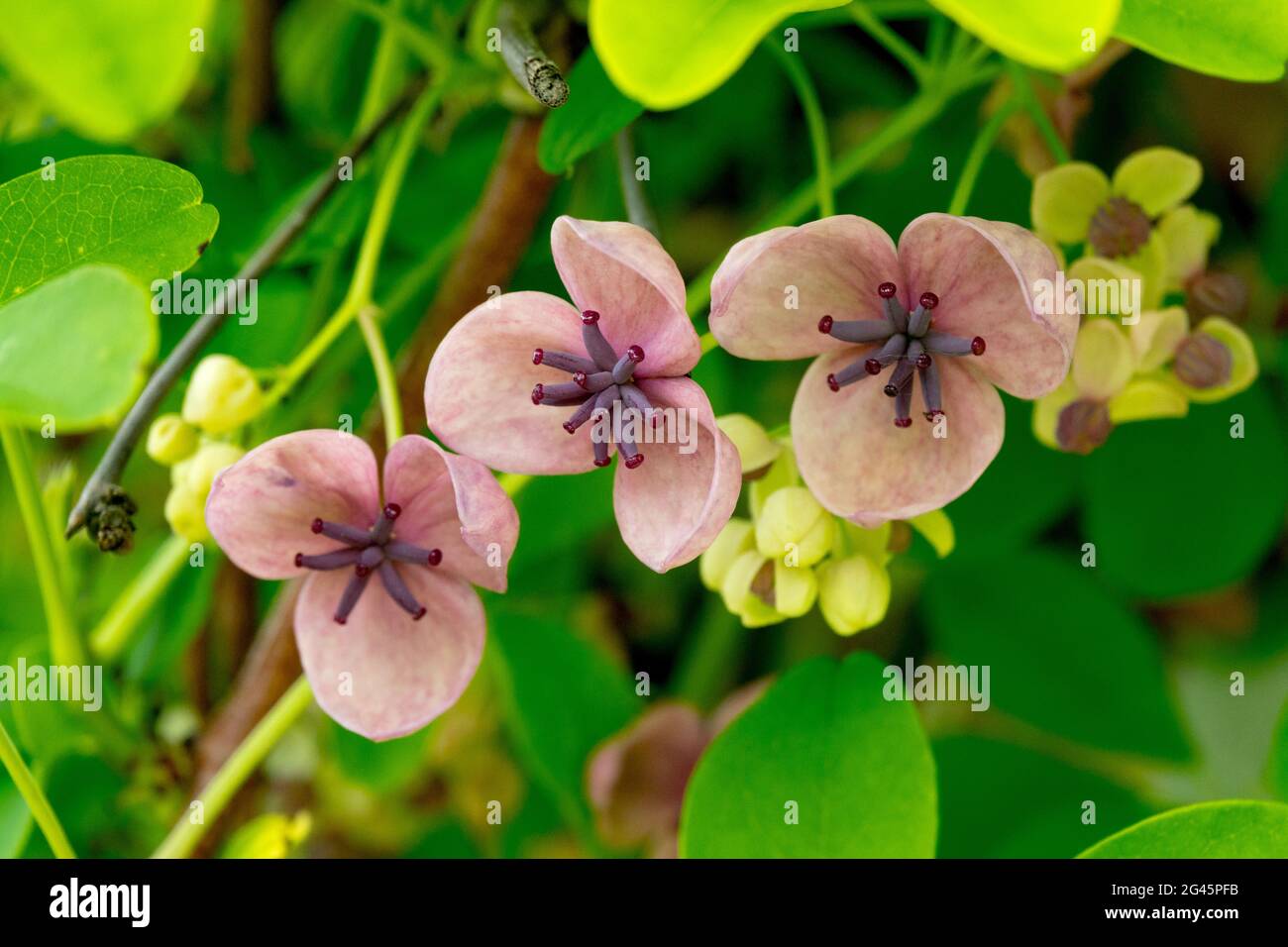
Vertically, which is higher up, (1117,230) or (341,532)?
(1117,230)

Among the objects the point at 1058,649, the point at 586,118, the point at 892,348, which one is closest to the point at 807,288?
the point at 892,348

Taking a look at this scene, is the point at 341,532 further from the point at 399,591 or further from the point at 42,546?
the point at 42,546

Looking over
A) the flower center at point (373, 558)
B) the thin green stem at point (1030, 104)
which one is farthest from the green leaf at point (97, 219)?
the thin green stem at point (1030, 104)

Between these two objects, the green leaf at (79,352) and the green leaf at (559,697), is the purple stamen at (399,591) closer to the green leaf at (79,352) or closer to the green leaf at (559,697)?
the green leaf at (79,352)

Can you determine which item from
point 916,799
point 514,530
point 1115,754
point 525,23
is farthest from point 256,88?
point 1115,754

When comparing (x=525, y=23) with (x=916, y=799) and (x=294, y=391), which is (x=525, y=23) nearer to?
(x=294, y=391)

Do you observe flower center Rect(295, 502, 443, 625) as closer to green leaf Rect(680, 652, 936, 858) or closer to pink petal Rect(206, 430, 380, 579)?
pink petal Rect(206, 430, 380, 579)

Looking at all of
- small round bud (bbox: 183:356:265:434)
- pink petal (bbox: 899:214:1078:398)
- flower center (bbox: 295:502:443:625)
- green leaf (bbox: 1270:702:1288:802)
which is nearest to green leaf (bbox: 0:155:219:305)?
small round bud (bbox: 183:356:265:434)
